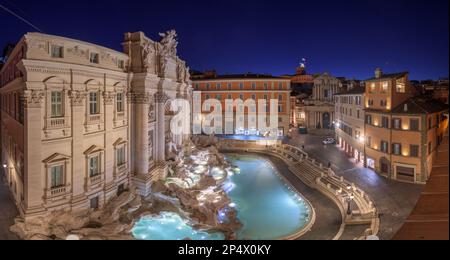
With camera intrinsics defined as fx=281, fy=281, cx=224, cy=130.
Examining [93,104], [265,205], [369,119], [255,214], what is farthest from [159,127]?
[369,119]

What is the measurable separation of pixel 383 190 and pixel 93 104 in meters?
24.2

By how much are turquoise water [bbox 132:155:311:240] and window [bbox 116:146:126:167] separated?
4690 mm

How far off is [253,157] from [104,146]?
26495 mm

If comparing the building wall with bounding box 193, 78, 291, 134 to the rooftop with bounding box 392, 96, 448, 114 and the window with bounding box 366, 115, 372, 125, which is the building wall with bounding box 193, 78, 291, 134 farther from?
the rooftop with bounding box 392, 96, 448, 114

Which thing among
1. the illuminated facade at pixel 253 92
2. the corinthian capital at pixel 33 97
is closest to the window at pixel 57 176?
the corinthian capital at pixel 33 97

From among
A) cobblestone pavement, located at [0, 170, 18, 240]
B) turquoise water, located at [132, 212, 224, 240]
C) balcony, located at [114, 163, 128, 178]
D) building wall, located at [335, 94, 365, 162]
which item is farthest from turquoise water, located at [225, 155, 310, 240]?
cobblestone pavement, located at [0, 170, 18, 240]

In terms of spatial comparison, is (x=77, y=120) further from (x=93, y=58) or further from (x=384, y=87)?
(x=384, y=87)

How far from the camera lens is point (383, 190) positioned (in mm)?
24484

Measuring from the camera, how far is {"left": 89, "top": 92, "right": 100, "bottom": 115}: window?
58.5ft

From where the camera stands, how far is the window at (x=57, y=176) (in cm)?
1539

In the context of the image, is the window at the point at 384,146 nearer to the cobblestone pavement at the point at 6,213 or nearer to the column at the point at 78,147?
the column at the point at 78,147

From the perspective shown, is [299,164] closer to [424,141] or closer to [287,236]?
[424,141]

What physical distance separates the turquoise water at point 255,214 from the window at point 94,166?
4.33 m

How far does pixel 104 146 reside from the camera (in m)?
19.0
